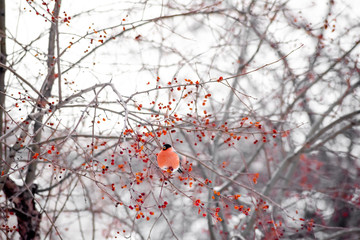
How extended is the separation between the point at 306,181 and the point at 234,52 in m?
4.33

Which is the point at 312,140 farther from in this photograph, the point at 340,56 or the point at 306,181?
the point at 306,181

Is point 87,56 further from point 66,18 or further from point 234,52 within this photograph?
point 234,52

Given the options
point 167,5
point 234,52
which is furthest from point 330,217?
point 167,5

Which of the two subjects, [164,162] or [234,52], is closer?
[164,162]

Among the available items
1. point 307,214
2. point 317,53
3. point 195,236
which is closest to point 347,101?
point 317,53

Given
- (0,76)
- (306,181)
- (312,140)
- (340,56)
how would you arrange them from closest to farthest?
(0,76) → (312,140) → (340,56) → (306,181)

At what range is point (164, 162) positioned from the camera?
8.00 feet

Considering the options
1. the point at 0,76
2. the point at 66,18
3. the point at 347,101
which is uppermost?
the point at 347,101

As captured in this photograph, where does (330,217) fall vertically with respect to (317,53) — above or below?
below

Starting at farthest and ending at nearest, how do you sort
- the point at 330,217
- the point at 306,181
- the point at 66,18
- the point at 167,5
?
the point at 306,181 < the point at 330,217 < the point at 167,5 < the point at 66,18

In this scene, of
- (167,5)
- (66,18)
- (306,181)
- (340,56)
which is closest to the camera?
(66,18)

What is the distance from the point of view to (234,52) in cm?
571

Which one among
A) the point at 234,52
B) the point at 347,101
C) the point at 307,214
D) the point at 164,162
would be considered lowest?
the point at 164,162

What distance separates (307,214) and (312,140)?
68.9 inches
